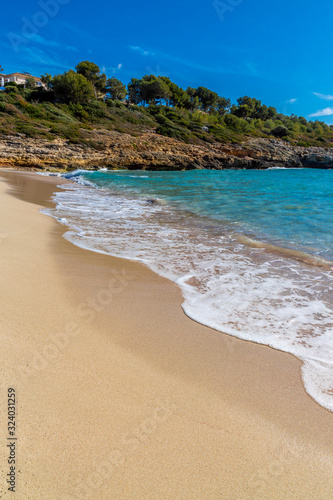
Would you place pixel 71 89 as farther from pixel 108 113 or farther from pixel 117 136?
pixel 117 136

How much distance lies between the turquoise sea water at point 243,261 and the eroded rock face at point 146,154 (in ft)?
61.4

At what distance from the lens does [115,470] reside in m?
1.31

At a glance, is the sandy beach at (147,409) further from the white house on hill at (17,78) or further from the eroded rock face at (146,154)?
the white house on hill at (17,78)

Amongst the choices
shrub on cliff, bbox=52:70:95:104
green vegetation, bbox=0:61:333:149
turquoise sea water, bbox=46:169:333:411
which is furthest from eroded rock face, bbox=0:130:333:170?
turquoise sea water, bbox=46:169:333:411

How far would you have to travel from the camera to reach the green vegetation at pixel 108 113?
99.7ft

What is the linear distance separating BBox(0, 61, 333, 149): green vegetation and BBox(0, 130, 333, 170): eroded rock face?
1.73m

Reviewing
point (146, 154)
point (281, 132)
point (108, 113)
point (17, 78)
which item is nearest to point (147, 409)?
point (146, 154)

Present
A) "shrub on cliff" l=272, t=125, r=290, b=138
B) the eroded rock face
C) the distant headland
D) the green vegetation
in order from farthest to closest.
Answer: "shrub on cliff" l=272, t=125, r=290, b=138
the green vegetation
the distant headland
the eroded rock face

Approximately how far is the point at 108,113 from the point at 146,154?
1287 cm

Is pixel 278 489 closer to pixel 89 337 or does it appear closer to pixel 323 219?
pixel 89 337

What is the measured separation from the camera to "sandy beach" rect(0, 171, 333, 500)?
4.21ft

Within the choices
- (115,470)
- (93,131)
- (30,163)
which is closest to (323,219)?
(115,470)

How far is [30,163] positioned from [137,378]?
26190mm

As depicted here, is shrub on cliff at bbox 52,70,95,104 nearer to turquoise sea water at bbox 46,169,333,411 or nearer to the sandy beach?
turquoise sea water at bbox 46,169,333,411
